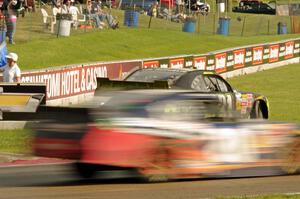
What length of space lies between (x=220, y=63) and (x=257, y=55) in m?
5.38

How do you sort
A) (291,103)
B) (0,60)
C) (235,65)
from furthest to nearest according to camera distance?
1. (235,65)
2. (291,103)
3. (0,60)

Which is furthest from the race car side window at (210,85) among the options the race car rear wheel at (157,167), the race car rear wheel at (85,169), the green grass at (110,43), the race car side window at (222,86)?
the green grass at (110,43)

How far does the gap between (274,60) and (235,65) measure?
577cm

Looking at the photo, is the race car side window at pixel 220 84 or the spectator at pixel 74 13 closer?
the race car side window at pixel 220 84

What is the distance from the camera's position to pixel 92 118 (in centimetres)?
1196

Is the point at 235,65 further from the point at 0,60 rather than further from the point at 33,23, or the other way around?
the point at 0,60

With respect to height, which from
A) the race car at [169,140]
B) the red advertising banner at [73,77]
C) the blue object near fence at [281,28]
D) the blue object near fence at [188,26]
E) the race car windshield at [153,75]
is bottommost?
the blue object near fence at [281,28]

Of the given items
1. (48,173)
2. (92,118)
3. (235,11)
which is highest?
(92,118)

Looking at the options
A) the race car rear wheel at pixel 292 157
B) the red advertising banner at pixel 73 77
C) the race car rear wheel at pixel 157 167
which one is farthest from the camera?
the red advertising banner at pixel 73 77

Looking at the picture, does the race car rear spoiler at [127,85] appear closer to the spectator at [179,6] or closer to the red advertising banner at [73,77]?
the red advertising banner at [73,77]

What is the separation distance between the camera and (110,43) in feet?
140

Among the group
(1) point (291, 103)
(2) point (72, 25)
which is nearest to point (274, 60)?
(2) point (72, 25)

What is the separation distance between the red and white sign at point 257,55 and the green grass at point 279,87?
1.98 feet

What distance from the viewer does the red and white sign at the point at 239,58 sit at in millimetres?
40125
